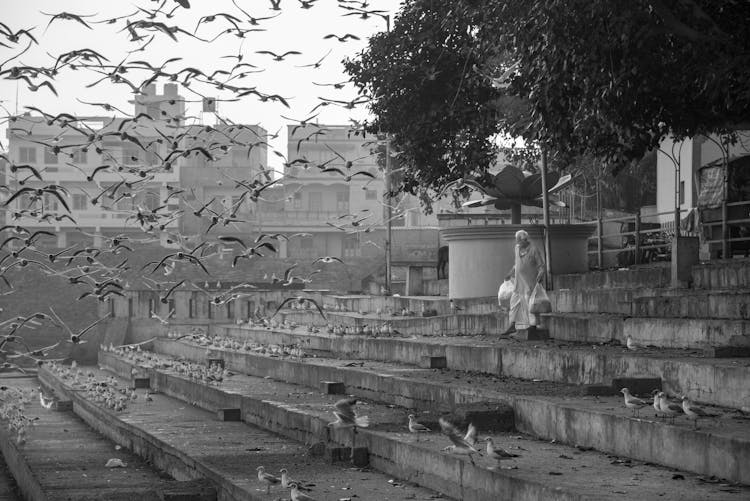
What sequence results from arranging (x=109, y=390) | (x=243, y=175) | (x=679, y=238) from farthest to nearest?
1. (x=243, y=175)
2. (x=109, y=390)
3. (x=679, y=238)

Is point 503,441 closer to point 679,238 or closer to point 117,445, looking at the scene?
point 679,238

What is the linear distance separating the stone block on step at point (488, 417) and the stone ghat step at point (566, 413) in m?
0.09

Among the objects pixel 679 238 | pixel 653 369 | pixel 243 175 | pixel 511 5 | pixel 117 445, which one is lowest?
pixel 117 445

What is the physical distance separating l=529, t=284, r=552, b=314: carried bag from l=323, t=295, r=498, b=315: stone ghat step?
12.8 feet

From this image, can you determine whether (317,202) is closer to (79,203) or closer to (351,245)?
(351,245)

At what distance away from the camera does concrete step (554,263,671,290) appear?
1785 centimetres

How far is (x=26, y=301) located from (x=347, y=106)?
4794 cm

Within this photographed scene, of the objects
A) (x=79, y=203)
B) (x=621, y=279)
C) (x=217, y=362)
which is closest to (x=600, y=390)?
(x=621, y=279)

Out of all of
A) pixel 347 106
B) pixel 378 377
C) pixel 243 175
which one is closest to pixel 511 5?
pixel 347 106

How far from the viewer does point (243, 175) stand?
77688 mm

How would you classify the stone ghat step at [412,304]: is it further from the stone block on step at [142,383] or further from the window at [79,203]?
the window at [79,203]

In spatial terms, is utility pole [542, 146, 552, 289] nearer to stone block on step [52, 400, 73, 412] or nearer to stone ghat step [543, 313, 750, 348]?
stone ghat step [543, 313, 750, 348]

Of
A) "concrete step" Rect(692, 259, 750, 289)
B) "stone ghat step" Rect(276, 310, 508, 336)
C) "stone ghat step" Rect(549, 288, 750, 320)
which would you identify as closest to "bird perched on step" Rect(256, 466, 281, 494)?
"stone ghat step" Rect(549, 288, 750, 320)

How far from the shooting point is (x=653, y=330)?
13.9 metres
